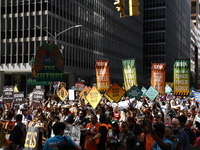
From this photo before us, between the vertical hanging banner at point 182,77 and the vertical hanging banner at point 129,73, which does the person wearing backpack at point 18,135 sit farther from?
the vertical hanging banner at point 129,73

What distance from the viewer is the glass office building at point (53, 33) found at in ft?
159

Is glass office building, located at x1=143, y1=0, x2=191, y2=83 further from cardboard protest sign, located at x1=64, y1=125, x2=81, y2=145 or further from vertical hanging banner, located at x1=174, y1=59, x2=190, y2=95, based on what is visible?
cardboard protest sign, located at x1=64, y1=125, x2=81, y2=145

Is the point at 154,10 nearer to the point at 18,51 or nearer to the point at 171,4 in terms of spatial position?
the point at 171,4

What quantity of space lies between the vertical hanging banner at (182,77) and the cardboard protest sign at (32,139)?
13.7m

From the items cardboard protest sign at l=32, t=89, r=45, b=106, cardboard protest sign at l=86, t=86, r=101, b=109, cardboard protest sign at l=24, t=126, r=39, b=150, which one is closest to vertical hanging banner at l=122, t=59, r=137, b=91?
cardboard protest sign at l=86, t=86, r=101, b=109

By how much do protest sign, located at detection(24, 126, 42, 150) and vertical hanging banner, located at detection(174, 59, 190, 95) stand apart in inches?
538

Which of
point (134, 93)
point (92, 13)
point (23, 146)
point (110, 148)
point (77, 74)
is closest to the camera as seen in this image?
point (110, 148)

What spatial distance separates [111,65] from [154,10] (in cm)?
3261

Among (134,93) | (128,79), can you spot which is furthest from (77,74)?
(134,93)

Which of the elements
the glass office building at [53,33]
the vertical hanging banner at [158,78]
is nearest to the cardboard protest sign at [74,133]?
the vertical hanging banner at [158,78]

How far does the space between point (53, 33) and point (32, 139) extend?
4096cm

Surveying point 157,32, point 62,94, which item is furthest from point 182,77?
point 157,32

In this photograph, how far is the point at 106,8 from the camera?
221ft

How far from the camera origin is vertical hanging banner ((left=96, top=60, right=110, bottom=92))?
2262cm
